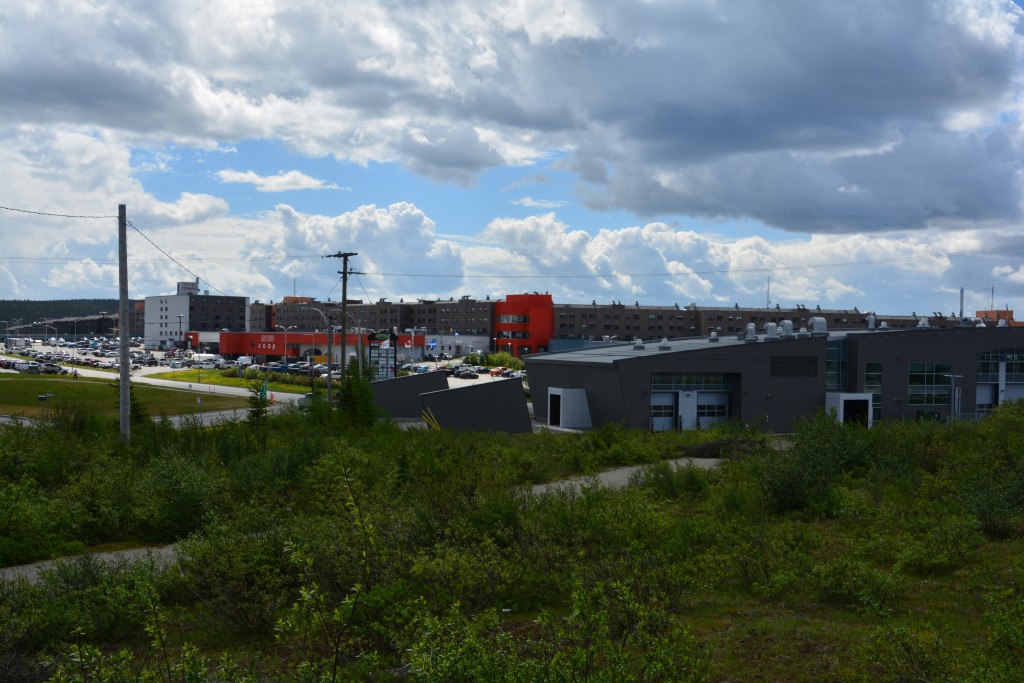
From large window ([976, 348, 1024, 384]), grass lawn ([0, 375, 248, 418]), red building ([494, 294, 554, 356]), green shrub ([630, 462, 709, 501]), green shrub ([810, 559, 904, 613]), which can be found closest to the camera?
green shrub ([810, 559, 904, 613])

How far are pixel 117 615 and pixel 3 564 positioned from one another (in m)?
5.60

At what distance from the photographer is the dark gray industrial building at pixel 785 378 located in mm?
48031

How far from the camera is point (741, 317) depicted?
136 meters

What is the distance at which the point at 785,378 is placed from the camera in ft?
163

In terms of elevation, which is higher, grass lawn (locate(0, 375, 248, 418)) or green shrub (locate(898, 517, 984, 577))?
green shrub (locate(898, 517, 984, 577))

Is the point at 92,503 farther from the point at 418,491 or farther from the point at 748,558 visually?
the point at 748,558

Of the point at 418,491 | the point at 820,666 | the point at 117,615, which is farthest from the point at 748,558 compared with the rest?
the point at 117,615

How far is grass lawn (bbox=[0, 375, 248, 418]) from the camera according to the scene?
179ft

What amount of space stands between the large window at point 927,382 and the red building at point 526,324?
6914 cm

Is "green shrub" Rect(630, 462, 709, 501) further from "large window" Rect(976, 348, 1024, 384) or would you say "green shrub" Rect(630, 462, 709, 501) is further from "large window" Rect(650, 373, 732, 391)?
"large window" Rect(976, 348, 1024, 384)

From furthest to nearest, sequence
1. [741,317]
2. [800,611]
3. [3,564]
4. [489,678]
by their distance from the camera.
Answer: [741,317] < [3,564] < [800,611] < [489,678]

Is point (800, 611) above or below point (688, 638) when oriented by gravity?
below

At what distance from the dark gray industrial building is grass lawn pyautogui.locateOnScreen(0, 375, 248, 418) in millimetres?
23615

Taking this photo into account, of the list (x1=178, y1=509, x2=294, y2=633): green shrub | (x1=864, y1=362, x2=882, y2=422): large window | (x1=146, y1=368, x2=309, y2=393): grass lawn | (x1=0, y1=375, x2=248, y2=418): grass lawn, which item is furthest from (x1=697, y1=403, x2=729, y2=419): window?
(x1=178, y1=509, x2=294, y2=633): green shrub
